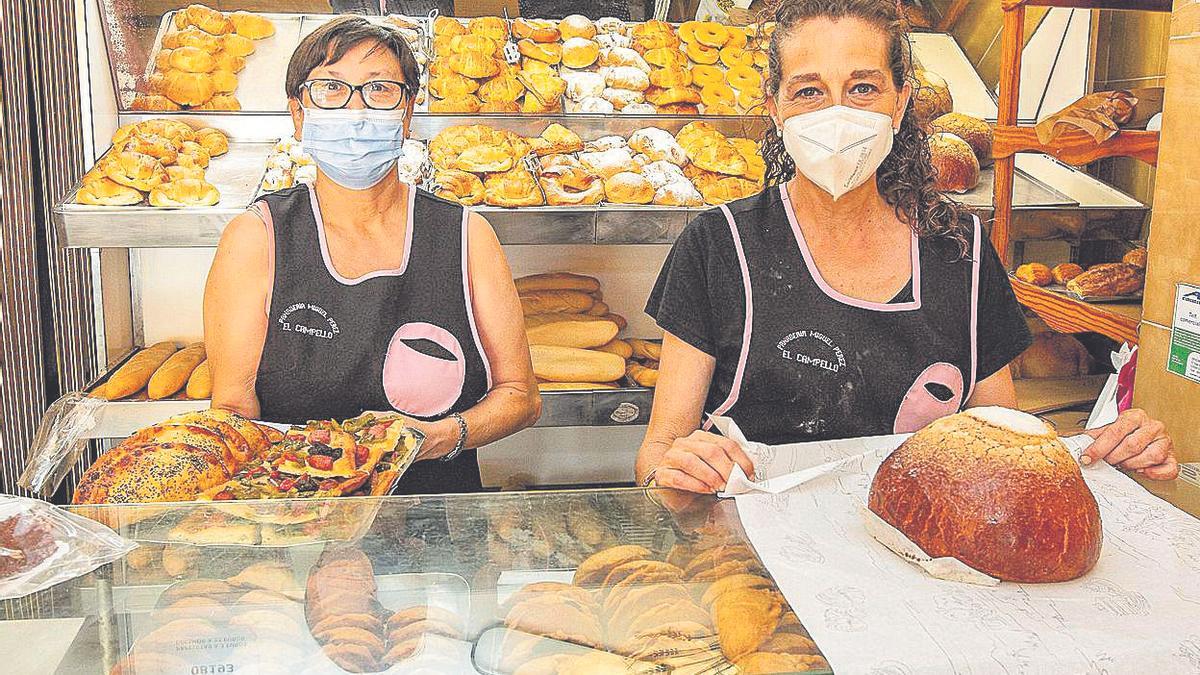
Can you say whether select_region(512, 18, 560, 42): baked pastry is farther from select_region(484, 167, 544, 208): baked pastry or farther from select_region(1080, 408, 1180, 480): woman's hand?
select_region(1080, 408, 1180, 480): woman's hand

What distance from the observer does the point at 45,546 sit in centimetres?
97

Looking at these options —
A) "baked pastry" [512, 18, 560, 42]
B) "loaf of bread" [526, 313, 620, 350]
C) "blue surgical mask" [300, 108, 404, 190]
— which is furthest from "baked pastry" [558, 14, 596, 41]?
"blue surgical mask" [300, 108, 404, 190]

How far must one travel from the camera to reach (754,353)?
1.67 meters

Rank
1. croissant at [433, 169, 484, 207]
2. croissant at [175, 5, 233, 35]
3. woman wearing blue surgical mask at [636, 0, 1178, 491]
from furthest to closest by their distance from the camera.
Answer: croissant at [175, 5, 233, 35] < croissant at [433, 169, 484, 207] < woman wearing blue surgical mask at [636, 0, 1178, 491]

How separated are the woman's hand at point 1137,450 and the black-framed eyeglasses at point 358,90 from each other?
4.42 ft

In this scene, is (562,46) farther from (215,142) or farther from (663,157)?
(215,142)

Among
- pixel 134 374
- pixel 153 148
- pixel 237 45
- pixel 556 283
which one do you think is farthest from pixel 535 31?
pixel 134 374

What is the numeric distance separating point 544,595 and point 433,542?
0.49 ft

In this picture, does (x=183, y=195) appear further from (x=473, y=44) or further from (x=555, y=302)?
(x=555, y=302)

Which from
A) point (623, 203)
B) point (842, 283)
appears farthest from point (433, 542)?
point (623, 203)

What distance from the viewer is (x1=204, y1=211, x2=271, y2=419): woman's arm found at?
75.8 inches

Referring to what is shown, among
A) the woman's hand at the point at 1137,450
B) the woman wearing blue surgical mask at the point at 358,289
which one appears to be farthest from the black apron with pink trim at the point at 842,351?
the woman wearing blue surgical mask at the point at 358,289

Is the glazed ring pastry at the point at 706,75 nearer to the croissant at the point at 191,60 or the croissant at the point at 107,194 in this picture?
the croissant at the point at 191,60

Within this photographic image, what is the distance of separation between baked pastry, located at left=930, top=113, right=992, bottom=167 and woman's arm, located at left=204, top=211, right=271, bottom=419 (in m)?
2.13
